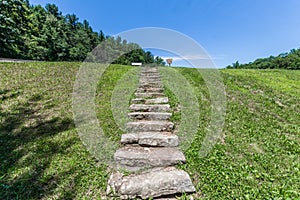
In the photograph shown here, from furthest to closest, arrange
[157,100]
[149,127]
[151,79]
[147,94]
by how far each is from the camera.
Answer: [151,79]
[147,94]
[157,100]
[149,127]

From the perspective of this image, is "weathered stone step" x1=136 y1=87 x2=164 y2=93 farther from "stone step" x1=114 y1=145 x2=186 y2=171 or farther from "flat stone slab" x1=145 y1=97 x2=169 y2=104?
"stone step" x1=114 y1=145 x2=186 y2=171

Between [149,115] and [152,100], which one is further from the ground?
[152,100]

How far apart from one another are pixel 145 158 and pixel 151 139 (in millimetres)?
460

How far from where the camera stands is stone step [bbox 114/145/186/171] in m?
2.20

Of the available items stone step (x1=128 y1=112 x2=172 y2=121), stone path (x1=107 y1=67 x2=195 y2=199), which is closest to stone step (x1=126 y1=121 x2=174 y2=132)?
stone path (x1=107 y1=67 x2=195 y2=199)

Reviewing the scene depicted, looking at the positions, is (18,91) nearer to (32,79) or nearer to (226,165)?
(32,79)

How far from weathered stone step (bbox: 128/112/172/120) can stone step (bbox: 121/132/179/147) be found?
0.70m

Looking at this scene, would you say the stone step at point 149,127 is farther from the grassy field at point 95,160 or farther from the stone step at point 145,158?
the stone step at point 145,158

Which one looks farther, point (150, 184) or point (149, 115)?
point (149, 115)

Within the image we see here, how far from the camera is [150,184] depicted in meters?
1.85

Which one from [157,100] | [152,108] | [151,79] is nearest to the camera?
[152,108]

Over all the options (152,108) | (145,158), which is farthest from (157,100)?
(145,158)

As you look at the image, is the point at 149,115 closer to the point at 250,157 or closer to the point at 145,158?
the point at 145,158

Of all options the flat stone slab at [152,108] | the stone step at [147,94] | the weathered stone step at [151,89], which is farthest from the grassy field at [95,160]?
the weathered stone step at [151,89]
